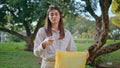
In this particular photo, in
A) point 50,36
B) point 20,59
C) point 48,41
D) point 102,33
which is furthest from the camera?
point 20,59

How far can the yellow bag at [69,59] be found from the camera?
2.13m

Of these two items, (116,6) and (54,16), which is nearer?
(54,16)

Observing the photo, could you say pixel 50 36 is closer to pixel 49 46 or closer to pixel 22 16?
pixel 49 46

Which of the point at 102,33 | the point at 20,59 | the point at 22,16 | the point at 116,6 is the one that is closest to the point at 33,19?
the point at 22,16

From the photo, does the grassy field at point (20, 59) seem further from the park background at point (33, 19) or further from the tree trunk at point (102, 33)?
the tree trunk at point (102, 33)

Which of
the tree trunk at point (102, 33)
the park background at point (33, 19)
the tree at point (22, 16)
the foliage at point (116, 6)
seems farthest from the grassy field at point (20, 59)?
the foliage at point (116, 6)

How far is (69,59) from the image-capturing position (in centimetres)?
216

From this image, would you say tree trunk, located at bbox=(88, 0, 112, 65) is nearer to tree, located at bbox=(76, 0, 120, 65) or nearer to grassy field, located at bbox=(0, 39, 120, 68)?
tree, located at bbox=(76, 0, 120, 65)

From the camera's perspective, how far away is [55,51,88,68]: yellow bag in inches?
84.0

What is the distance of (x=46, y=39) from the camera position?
206 centimetres

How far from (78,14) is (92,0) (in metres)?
0.73

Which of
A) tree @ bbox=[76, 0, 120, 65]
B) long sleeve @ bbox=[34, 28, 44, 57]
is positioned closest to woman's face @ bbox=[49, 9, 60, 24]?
long sleeve @ bbox=[34, 28, 44, 57]

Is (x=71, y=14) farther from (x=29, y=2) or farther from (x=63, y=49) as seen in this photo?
(x=63, y=49)

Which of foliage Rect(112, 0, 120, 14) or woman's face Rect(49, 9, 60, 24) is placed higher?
foliage Rect(112, 0, 120, 14)
